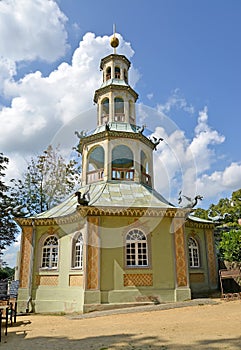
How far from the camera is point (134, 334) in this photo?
22.8 feet

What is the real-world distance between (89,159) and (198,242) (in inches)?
291

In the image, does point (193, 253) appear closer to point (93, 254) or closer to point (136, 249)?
point (136, 249)

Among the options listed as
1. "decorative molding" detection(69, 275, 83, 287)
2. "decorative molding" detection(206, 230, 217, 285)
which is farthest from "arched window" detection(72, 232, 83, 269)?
"decorative molding" detection(206, 230, 217, 285)

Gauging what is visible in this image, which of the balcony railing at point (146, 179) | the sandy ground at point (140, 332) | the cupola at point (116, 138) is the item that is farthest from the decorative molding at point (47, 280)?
the balcony railing at point (146, 179)

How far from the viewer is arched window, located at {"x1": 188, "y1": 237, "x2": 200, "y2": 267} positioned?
14409mm

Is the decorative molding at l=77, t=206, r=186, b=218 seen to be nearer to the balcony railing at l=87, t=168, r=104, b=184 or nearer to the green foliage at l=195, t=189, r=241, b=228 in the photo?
the balcony railing at l=87, t=168, r=104, b=184

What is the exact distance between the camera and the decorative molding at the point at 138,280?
11762 mm

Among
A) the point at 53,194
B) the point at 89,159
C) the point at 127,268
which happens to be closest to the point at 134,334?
the point at 127,268

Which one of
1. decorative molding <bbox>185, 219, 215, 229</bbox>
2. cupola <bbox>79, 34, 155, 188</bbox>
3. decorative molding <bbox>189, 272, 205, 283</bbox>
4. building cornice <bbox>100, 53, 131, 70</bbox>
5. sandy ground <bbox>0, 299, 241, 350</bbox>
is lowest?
sandy ground <bbox>0, 299, 241, 350</bbox>

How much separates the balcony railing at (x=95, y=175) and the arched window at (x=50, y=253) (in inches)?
143

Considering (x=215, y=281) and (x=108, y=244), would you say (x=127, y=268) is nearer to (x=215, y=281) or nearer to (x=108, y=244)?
(x=108, y=244)

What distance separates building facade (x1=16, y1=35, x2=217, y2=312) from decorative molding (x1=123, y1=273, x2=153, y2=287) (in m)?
0.04

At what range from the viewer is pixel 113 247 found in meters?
12.0

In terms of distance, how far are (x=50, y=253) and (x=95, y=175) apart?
4.60 metres
